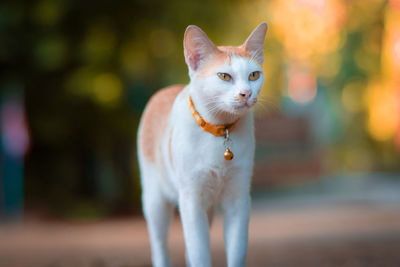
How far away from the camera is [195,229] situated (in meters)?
2.44

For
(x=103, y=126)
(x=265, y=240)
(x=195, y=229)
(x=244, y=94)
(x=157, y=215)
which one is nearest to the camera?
(x=244, y=94)

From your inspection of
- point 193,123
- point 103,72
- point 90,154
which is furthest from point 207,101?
point 90,154

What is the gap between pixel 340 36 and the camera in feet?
47.9

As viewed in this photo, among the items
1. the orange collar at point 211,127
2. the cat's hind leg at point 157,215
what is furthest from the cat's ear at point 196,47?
the cat's hind leg at point 157,215

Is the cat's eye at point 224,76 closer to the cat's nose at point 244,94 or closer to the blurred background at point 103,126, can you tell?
the cat's nose at point 244,94

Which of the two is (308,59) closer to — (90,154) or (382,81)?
(382,81)

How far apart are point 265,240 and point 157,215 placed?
3346 mm

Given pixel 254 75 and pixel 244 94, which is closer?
pixel 244 94

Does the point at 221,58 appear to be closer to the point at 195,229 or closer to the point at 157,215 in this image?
the point at 195,229

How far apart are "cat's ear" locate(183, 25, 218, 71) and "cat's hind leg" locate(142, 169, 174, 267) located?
88 cm

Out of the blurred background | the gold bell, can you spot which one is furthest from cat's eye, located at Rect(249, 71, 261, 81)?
the blurred background

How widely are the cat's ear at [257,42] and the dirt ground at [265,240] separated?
7.34ft

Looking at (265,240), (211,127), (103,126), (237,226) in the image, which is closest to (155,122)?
(211,127)

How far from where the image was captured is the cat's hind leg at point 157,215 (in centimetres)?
297
